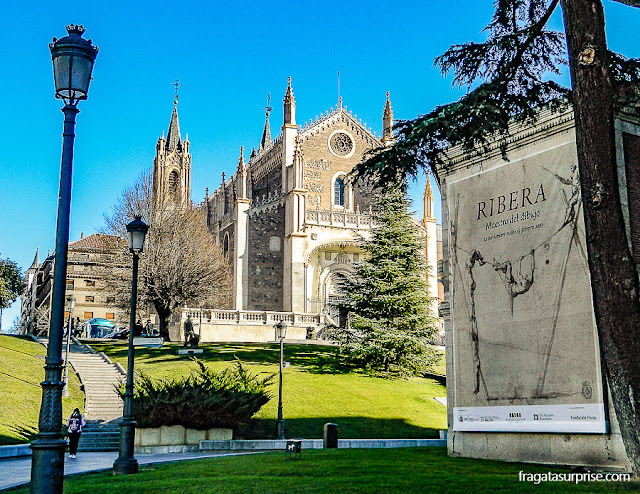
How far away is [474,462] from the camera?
12.6 m

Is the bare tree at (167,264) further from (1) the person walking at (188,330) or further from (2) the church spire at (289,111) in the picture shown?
(2) the church spire at (289,111)

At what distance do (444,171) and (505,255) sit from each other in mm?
2547

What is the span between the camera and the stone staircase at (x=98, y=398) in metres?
22.7

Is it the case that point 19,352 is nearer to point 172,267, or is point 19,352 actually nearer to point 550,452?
point 172,267

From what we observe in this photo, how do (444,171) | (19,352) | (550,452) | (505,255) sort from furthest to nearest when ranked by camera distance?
(19,352), (444,171), (505,255), (550,452)

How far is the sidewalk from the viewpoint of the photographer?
44.1 feet

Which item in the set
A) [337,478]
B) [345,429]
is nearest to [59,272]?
[337,478]

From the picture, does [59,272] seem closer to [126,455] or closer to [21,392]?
[126,455]

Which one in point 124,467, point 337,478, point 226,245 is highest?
point 226,245

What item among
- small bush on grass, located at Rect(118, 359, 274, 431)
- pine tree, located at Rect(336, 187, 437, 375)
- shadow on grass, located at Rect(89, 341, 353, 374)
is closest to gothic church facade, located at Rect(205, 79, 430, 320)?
shadow on grass, located at Rect(89, 341, 353, 374)

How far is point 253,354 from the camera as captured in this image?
114ft

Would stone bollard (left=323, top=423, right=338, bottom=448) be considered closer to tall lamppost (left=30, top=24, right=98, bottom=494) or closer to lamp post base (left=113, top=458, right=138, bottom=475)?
lamp post base (left=113, top=458, right=138, bottom=475)

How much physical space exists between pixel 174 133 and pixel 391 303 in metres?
53.4

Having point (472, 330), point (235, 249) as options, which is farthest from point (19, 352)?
point (472, 330)
